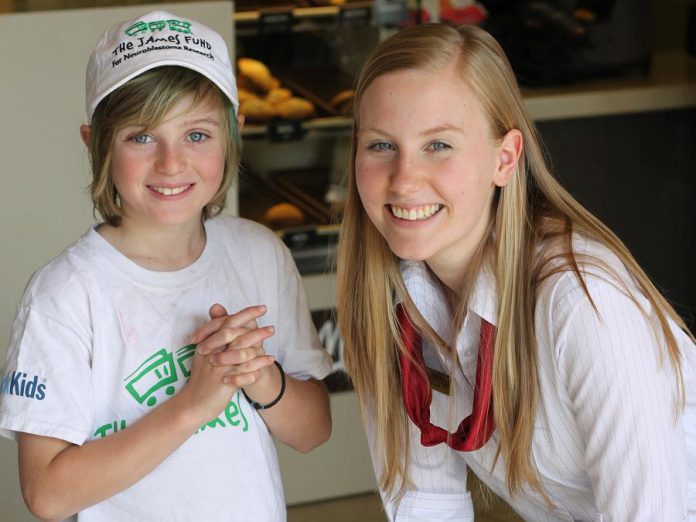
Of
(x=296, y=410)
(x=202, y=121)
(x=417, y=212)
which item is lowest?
(x=296, y=410)

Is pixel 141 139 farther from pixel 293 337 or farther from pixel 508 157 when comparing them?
pixel 508 157

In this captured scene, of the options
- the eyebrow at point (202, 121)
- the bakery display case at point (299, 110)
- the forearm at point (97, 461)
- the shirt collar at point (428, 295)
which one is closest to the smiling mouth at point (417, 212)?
the shirt collar at point (428, 295)

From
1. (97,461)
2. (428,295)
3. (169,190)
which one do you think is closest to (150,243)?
(169,190)

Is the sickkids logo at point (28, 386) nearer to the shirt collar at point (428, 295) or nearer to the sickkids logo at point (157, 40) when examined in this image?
the sickkids logo at point (157, 40)

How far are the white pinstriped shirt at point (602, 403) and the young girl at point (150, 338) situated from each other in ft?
1.16

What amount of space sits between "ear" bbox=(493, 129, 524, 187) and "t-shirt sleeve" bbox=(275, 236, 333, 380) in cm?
41

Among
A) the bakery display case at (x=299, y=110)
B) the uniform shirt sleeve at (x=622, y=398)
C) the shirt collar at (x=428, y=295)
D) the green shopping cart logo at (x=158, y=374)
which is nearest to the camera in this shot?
the uniform shirt sleeve at (x=622, y=398)

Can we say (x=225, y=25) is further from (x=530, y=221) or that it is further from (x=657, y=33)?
(x=657, y=33)

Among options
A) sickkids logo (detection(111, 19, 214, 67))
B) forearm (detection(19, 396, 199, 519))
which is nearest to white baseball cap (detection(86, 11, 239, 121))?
sickkids logo (detection(111, 19, 214, 67))

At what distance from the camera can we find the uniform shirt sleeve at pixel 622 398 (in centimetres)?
162

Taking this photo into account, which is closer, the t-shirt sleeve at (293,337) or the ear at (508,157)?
the ear at (508,157)

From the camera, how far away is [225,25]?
9.23ft

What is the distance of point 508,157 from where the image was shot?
5.74ft

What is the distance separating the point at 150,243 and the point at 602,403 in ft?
2.44
